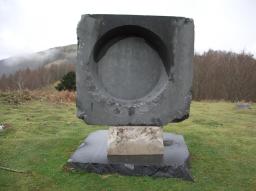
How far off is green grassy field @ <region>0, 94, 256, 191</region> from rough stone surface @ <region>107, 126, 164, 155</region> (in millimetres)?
388

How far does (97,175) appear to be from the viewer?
18.8 feet

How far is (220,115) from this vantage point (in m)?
11.2

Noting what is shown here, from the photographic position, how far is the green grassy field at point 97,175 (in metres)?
5.54

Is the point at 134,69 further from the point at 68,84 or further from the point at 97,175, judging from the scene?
the point at 68,84

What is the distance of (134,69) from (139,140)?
102 centimetres

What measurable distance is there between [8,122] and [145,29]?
492 centimetres

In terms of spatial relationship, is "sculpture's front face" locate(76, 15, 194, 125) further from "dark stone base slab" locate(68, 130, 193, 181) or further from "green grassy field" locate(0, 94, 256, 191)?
"green grassy field" locate(0, 94, 256, 191)

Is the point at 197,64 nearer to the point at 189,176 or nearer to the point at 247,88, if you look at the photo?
the point at 247,88

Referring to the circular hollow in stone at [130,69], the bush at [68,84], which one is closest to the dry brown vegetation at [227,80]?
the bush at [68,84]

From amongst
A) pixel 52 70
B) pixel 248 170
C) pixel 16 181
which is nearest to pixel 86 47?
pixel 16 181

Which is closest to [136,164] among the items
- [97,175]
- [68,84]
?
[97,175]

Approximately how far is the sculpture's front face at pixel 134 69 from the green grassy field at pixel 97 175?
0.86m

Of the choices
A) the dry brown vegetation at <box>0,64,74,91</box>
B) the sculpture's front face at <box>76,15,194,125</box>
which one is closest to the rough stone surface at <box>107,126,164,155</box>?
the sculpture's front face at <box>76,15,194,125</box>

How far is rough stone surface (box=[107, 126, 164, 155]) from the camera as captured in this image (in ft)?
18.9
